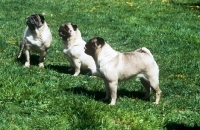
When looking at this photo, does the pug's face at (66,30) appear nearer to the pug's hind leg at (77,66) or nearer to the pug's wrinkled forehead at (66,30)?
the pug's wrinkled forehead at (66,30)

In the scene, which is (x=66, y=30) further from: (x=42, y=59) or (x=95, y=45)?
(x=95, y=45)

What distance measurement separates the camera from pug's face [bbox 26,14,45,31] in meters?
8.86

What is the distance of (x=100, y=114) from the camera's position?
6.30 m

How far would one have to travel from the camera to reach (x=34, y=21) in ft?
29.1

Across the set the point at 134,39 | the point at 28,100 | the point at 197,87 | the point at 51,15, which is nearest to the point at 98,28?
the point at 134,39

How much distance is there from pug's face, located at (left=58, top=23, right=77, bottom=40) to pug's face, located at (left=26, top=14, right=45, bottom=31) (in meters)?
0.51

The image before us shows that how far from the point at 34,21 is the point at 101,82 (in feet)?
6.11

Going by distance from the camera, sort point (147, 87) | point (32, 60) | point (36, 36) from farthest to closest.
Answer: point (32, 60) < point (36, 36) < point (147, 87)

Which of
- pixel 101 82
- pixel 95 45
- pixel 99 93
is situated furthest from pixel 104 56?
pixel 101 82

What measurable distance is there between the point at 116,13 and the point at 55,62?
5.84 m

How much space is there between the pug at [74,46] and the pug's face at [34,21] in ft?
1.68

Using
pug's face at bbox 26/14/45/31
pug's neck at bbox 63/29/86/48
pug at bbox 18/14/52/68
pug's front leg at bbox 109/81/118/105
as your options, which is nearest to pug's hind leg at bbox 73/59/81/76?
pug's neck at bbox 63/29/86/48

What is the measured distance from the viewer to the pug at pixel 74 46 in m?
8.73

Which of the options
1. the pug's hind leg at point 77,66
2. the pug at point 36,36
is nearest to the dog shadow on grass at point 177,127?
the pug's hind leg at point 77,66
